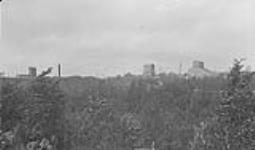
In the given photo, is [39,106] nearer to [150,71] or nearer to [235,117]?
[235,117]

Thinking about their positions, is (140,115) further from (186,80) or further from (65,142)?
(65,142)

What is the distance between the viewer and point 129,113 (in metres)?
95.0

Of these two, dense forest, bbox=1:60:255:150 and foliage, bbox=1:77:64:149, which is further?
foliage, bbox=1:77:64:149

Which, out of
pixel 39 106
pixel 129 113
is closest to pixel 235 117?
pixel 39 106

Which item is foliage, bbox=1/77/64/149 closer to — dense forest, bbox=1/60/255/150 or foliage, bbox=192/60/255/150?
dense forest, bbox=1/60/255/150

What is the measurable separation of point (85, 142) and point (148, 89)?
212 feet

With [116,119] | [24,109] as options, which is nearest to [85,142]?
[116,119]

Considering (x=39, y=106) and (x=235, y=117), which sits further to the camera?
(x=39, y=106)

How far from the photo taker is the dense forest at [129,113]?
80.7ft

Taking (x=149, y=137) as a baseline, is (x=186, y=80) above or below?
above

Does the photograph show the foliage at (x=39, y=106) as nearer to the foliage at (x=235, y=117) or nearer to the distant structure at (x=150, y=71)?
the foliage at (x=235, y=117)

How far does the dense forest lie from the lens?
80.7 feet

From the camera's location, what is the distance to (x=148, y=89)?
12119 centimetres

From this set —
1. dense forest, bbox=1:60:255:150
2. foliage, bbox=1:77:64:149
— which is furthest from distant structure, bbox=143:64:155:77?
foliage, bbox=1:77:64:149
